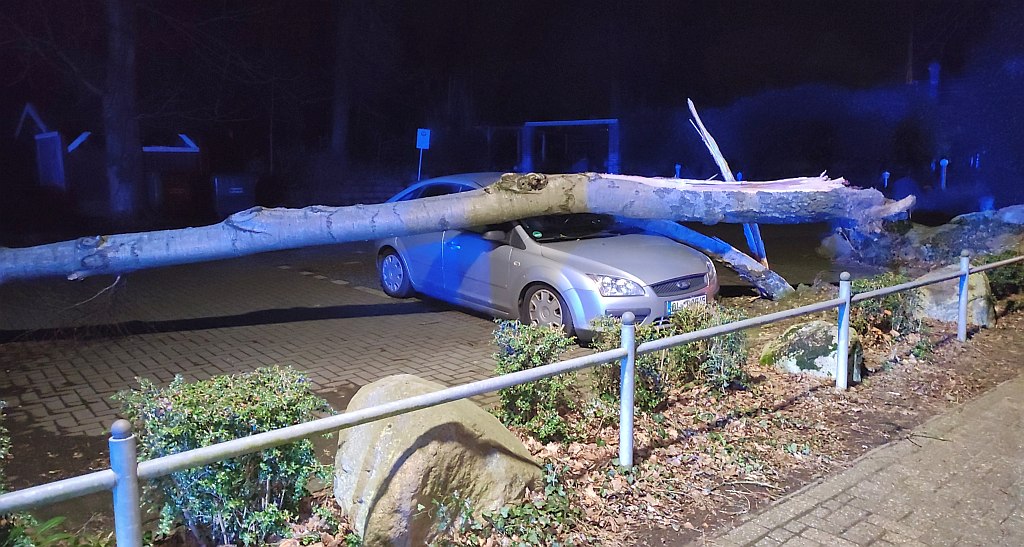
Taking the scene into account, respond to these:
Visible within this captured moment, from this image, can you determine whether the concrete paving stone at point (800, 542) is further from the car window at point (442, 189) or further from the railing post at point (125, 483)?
the car window at point (442, 189)

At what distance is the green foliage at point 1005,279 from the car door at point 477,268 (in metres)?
5.98

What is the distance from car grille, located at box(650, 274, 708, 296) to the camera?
24.0 ft

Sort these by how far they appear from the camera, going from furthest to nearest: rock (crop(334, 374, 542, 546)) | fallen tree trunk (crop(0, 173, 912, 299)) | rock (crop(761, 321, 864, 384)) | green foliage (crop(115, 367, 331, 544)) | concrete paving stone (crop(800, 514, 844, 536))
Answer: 1. fallen tree trunk (crop(0, 173, 912, 299))
2. rock (crop(761, 321, 864, 384))
3. concrete paving stone (crop(800, 514, 844, 536))
4. rock (crop(334, 374, 542, 546))
5. green foliage (crop(115, 367, 331, 544))

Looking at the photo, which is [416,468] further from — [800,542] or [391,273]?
[391,273]

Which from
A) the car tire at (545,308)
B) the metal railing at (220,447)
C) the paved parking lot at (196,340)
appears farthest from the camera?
the car tire at (545,308)

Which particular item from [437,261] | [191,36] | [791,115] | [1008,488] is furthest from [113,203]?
[791,115]

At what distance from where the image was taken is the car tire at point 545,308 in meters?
7.42

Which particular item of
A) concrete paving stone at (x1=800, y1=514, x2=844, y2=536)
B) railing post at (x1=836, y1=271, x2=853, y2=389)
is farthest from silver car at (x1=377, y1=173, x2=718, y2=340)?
concrete paving stone at (x1=800, y1=514, x2=844, y2=536)

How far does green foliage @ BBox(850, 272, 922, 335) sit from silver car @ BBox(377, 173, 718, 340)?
56.4 inches

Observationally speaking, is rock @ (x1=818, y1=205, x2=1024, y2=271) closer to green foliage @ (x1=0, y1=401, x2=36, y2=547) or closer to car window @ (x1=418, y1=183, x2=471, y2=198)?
car window @ (x1=418, y1=183, x2=471, y2=198)

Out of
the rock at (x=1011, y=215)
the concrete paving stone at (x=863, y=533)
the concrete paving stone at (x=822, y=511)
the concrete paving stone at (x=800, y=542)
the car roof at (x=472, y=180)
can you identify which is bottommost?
the concrete paving stone at (x=800, y=542)

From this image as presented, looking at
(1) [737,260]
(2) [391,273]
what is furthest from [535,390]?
(2) [391,273]

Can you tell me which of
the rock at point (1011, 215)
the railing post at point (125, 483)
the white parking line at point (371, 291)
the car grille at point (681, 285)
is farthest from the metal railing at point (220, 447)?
the rock at point (1011, 215)

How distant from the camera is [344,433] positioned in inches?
153
